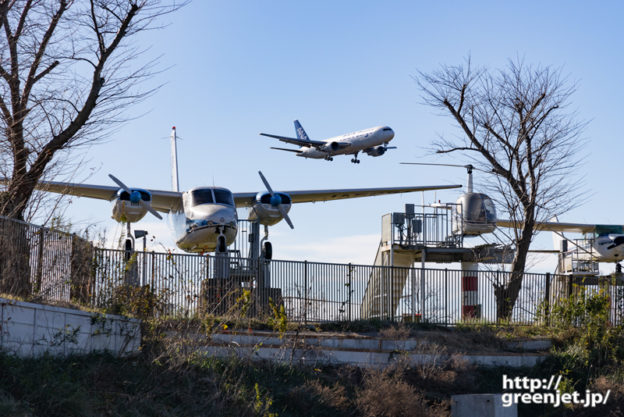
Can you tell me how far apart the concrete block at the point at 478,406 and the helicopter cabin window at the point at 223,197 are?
14.7 meters

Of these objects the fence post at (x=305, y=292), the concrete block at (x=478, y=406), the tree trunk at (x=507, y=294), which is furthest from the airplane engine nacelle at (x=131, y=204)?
the concrete block at (x=478, y=406)

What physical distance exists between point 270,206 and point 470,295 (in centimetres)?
978

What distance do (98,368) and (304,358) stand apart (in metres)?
4.43

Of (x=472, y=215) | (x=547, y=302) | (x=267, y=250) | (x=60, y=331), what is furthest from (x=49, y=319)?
(x=472, y=215)

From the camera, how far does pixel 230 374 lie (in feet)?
38.8

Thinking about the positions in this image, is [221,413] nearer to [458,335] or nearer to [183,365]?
[183,365]

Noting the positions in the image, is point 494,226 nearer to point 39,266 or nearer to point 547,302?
point 547,302

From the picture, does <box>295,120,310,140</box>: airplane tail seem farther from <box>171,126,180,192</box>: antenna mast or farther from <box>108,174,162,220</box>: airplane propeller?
<box>108,174,162,220</box>: airplane propeller

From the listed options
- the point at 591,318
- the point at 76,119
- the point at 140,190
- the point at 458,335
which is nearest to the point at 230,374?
the point at 76,119

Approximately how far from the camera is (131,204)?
2572cm

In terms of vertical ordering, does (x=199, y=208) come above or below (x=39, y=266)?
above

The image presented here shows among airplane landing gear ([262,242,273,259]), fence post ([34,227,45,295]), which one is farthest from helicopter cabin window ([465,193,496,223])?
fence post ([34,227,45,295])

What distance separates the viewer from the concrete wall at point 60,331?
976 cm

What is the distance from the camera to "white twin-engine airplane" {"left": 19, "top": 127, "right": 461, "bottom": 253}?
25078mm
